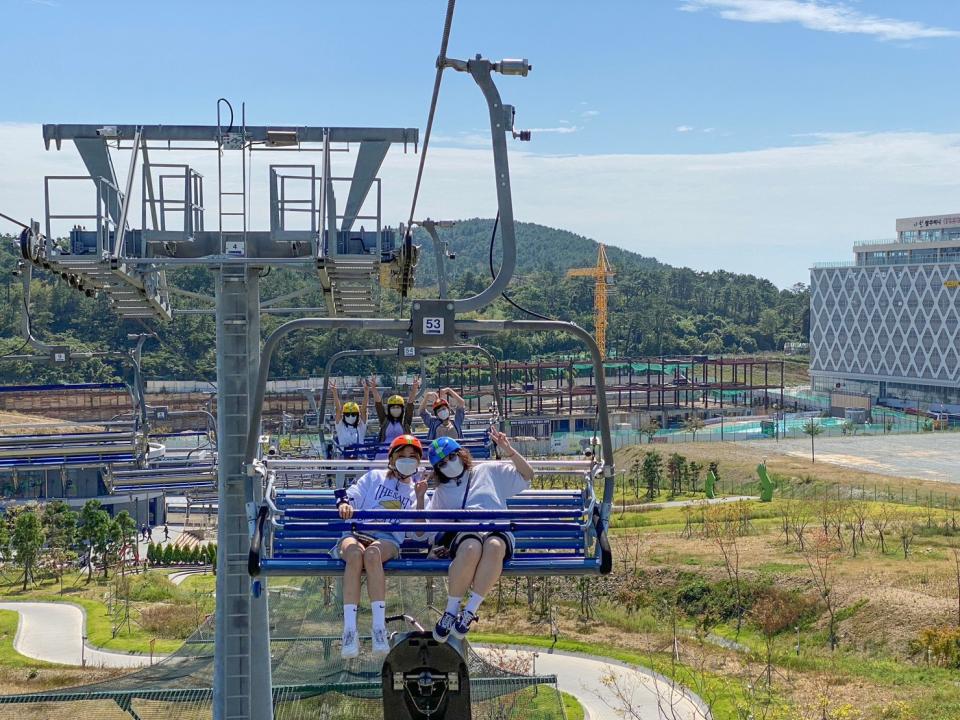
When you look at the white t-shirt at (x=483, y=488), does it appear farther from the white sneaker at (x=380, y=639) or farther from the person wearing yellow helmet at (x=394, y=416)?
the person wearing yellow helmet at (x=394, y=416)

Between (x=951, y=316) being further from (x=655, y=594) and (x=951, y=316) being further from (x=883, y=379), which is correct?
(x=655, y=594)

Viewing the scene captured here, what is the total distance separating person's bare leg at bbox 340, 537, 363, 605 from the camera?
255 inches

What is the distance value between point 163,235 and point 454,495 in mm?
4371

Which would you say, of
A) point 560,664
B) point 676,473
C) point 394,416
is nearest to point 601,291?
point 676,473

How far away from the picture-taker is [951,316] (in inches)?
3204

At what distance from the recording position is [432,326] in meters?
6.70

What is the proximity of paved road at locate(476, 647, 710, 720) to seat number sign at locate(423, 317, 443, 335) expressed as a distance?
464 inches

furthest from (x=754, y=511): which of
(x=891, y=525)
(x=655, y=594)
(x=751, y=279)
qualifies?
(x=751, y=279)

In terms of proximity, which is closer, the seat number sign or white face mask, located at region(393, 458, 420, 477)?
the seat number sign

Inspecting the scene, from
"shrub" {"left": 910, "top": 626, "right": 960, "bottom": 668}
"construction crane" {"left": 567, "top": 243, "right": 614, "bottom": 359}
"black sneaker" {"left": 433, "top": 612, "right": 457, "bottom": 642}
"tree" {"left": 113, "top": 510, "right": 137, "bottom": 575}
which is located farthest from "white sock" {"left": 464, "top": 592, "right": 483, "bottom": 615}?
"construction crane" {"left": 567, "top": 243, "right": 614, "bottom": 359}

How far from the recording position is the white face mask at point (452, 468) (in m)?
6.92

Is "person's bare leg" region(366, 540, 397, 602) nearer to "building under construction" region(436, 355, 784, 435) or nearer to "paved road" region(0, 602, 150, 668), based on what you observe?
"paved road" region(0, 602, 150, 668)

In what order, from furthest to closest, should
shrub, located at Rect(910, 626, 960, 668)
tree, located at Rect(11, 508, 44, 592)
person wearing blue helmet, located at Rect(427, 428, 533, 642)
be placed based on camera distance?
1. tree, located at Rect(11, 508, 44, 592)
2. shrub, located at Rect(910, 626, 960, 668)
3. person wearing blue helmet, located at Rect(427, 428, 533, 642)

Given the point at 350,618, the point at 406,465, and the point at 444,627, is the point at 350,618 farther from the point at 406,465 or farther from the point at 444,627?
the point at 406,465
